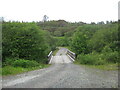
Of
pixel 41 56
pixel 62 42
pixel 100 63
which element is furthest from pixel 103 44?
pixel 62 42

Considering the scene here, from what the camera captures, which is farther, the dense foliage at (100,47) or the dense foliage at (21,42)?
the dense foliage at (100,47)

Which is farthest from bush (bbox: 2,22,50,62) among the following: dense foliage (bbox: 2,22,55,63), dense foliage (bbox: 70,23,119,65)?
dense foliage (bbox: 70,23,119,65)

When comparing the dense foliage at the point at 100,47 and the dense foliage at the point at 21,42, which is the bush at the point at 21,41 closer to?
the dense foliage at the point at 21,42

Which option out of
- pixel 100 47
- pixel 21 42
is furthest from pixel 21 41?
pixel 100 47

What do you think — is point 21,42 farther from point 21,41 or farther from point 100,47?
point 100,47

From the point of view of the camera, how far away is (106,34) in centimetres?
1962

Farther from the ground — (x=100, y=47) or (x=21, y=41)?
(x=21, y=41)

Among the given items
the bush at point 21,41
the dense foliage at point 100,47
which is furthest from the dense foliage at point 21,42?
the dense foliage at point 100,47

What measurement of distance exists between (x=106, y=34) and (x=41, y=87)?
607 inches

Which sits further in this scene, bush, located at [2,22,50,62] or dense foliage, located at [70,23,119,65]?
dense foliage, located at [70,23,119,65]

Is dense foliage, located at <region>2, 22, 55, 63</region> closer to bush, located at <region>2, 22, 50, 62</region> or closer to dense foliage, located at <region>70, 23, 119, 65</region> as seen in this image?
bush, located at <region>2, 22, 50, 62</region>

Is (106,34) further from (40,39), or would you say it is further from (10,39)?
(10,39)

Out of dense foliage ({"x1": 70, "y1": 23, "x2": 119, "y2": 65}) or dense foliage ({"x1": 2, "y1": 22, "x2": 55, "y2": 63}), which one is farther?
dense foliage ({"x1": 70, "y1": 23, "x2": 119, "y2": 65})

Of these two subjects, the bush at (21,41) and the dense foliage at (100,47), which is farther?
the dense foliage at (100,47)
